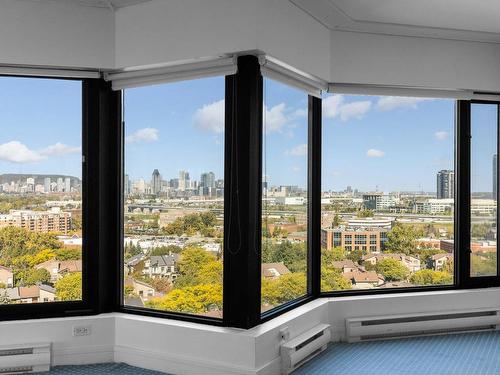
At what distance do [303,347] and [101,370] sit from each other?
4.55 feet

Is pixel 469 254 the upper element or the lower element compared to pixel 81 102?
lower

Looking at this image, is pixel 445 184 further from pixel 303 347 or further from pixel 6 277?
pixel 6 277

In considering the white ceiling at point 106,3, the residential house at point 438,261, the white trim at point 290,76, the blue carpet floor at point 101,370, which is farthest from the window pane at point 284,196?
the residential house at point 438,261

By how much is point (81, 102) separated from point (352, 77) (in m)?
2.11

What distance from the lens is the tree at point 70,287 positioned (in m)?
3.42

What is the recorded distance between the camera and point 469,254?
4.20 meters

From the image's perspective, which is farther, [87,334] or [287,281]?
[287,281]

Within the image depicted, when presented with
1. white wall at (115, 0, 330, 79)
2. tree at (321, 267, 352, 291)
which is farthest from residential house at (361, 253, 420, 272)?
white wall at (115, 0, 330, 79)

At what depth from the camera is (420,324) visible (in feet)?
12.9

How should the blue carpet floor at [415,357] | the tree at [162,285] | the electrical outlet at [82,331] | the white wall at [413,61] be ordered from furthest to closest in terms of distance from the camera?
the white wall at [413,61], the tree at [162,285], the electrical outlet at [82,331], the blue carpet floor at [415,357]

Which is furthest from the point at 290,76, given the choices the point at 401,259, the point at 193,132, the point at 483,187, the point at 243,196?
the point at 483,187

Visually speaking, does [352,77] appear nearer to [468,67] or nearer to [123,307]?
[468,67]

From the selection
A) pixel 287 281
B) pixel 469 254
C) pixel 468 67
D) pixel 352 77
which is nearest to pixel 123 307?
pixel 287 281

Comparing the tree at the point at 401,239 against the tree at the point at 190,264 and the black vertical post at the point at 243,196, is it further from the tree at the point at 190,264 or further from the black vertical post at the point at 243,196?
the tree at the point at 190,264
